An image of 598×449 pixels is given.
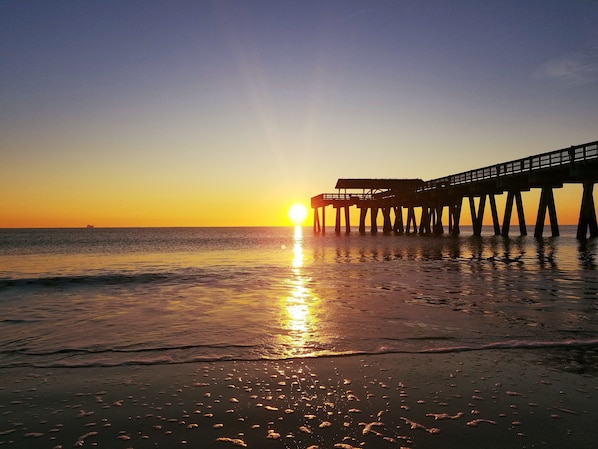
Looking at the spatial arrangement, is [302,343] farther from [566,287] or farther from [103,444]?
[566,287]

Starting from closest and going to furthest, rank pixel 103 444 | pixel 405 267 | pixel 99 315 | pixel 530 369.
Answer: pixel 103 444
pixel 530 369
pixel 99 315
pixel 405 267

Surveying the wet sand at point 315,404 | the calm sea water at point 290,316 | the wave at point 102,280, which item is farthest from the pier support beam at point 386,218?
the wet sand at point 315,404

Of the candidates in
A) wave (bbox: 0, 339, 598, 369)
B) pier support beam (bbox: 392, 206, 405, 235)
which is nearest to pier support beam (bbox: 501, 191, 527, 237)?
pier support beam (bbox: 392, 206, 405, 235)

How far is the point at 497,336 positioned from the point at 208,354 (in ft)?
12.6

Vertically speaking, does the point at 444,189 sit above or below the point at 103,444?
above

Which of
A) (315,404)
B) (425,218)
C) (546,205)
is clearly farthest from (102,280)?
(425,218)

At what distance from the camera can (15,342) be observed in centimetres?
589

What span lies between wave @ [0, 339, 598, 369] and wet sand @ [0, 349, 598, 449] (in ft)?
0.63

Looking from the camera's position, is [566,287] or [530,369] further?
[566,287]

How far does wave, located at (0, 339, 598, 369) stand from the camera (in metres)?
4.79

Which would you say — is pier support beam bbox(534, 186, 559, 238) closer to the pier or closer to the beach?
the pier

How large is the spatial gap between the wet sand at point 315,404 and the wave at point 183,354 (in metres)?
0.19

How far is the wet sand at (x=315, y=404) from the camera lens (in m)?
2.83

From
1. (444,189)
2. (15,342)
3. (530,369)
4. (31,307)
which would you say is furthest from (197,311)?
(444,189)
